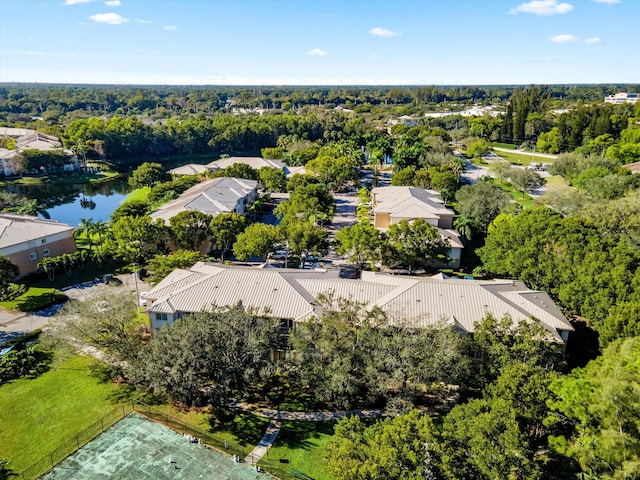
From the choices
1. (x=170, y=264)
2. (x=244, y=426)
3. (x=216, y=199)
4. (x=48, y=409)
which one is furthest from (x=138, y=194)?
(x=244, y=426)

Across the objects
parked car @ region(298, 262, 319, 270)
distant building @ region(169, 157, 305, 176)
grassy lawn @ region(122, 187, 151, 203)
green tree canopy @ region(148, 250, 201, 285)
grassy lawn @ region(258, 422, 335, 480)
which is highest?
distant building @ region(169, 157, 305, 176)

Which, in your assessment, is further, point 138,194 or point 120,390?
point 138,194

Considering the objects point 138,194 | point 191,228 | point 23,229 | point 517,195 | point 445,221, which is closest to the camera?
point 23,229

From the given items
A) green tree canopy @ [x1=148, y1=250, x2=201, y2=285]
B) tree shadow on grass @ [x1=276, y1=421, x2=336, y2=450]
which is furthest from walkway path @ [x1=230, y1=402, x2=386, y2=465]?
green tree canopy @ [x1=148, y1=250, x2=201, y2=285]

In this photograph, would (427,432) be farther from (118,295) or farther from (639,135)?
(639,135)

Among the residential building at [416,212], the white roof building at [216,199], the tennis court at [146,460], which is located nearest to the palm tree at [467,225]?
the residential building at [416,212]

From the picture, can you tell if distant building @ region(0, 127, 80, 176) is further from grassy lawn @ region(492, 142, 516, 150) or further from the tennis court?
grassy lawn @ region(492, 142, 516, 150)

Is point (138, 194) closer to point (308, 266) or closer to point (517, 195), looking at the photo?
point (308, 266)

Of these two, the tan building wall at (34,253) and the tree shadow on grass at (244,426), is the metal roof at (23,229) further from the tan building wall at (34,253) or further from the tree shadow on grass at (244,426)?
the tree shadow on grass at (244,426)
